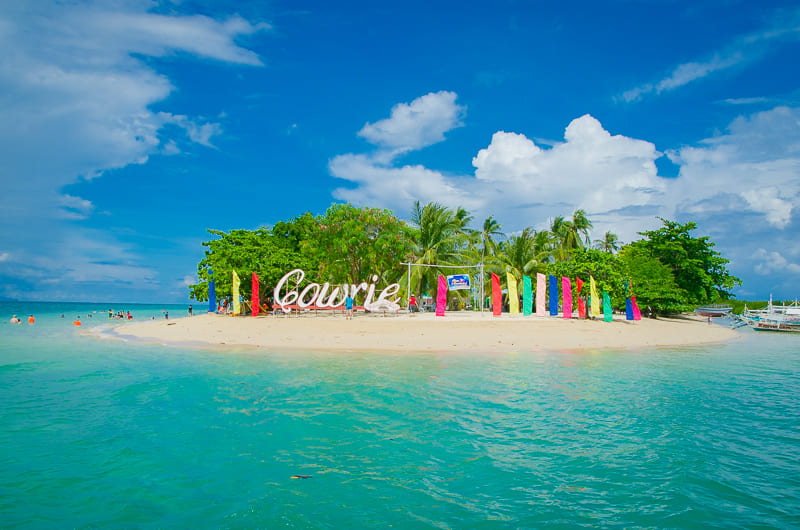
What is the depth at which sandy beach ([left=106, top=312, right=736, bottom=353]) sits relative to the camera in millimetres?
20125

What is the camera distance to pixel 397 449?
22.5ft

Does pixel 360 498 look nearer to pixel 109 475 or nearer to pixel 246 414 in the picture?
pixel 109 475

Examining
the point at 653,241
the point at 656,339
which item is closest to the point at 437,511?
the point at 656,339

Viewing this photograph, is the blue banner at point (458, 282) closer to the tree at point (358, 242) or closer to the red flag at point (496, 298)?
the red flag at point (496, 298)

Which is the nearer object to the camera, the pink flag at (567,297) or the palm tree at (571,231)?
the pink flag at (567,297)

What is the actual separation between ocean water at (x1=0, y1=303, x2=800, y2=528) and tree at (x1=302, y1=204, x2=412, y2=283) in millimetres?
25317

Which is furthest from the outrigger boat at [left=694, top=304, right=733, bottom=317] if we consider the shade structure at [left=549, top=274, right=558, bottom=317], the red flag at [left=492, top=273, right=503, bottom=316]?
the red flag at [left=492, top=273, right=503, bottom=316]

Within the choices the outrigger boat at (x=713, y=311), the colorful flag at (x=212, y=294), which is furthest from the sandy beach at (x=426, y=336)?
the outrigger boat at (x=713, y=311)

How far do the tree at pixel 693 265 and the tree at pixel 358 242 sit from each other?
25.2m

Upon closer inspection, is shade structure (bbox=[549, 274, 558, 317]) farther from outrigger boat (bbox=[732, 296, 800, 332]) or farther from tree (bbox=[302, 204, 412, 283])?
outrigger boat (bbox=[732, 296, 800, 332])

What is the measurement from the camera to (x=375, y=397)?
33.2ft

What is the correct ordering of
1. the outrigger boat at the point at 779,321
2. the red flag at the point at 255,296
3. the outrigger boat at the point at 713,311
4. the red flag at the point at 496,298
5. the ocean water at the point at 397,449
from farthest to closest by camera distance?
1. the outrigger boat at the point at 713,311
2. the red flag at the point at 255,296
3. the outrigger boat at the point at 779,321
4. the red flag at the point at 496,298
5. the ocean water at the point at 397,449

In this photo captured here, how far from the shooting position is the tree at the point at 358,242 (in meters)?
38.3

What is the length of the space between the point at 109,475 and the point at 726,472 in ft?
27.4
